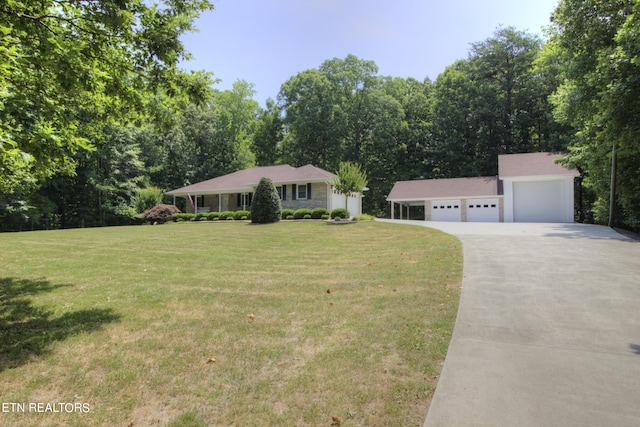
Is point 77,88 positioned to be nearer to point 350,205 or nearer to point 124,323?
point 124,323

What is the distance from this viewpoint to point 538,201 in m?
25.5

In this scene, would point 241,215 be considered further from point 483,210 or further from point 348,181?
point 483,210

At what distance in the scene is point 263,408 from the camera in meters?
2.82

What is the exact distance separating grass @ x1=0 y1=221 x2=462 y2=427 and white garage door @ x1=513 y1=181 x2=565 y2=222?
21.3 metres

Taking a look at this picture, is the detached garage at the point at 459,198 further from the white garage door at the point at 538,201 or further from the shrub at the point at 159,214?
the shrub at the point at 159,214

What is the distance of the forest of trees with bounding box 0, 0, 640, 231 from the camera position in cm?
540

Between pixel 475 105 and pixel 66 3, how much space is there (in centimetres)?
4067

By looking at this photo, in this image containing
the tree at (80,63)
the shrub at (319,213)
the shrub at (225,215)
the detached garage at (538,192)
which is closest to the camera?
the tree at (80,63)

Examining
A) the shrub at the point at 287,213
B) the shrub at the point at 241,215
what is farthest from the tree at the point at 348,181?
the shrub at the point at 241,215

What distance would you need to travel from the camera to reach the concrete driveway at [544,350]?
2736 millimetres

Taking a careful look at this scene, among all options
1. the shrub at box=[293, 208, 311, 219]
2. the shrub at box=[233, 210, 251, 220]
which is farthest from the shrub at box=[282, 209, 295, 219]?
the shrub at box=[233, 210, 251, 220]

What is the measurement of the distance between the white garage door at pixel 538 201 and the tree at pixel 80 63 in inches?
1018

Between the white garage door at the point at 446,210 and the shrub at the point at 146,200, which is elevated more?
the shrub at the point at 146,200

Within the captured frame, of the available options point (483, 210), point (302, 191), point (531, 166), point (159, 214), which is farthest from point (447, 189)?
point (159, 214)
